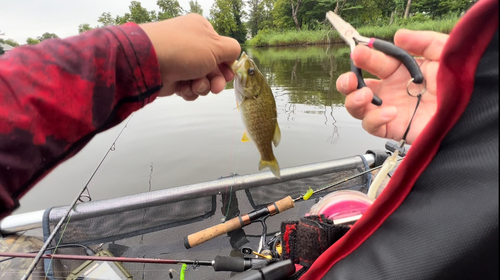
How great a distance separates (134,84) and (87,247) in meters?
1.80

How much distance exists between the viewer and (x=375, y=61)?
1.27 metres

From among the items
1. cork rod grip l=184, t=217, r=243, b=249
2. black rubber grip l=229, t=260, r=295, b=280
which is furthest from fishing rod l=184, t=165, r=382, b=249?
black rubber grip l=229, t=260, r=295, b=280

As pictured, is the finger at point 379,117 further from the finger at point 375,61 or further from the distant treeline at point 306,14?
the distant treeline at point 306,14

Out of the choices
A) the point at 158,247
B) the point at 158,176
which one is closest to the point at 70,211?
the point at 158,247

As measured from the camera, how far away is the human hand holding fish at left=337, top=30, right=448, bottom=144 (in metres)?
1.23

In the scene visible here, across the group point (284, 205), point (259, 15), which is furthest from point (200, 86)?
point (259, 15)

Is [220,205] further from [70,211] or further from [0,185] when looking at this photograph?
[0,185]

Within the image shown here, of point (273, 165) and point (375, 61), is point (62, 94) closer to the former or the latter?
point (375, 61)

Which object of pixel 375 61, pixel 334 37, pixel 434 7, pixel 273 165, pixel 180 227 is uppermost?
pixel 375 61

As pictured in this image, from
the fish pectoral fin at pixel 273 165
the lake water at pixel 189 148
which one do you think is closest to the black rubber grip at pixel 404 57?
the fish pectoral fin at pixel 273 165

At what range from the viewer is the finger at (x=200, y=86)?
145cm

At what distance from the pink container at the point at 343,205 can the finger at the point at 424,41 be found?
103 centimetres

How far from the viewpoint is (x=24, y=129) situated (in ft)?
2.32

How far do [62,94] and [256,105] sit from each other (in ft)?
4.19
